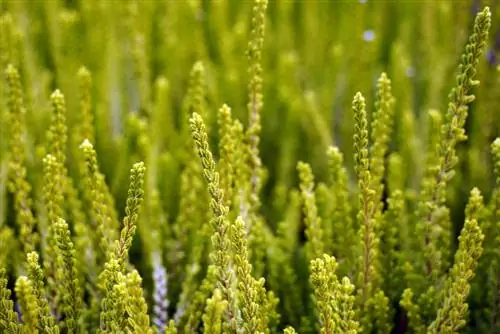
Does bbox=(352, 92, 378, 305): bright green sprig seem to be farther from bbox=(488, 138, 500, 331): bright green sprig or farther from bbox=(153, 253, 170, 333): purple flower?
bbox=(153, 253, 170, 333): purple flower

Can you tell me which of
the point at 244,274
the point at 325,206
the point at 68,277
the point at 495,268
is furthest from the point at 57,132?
the point at 495,268

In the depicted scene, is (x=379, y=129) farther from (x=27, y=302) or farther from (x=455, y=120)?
(x=27, y=302)

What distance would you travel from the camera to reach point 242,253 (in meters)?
0.60

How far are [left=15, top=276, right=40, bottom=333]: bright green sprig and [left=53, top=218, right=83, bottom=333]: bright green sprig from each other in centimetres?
4

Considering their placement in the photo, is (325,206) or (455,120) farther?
(325,206)

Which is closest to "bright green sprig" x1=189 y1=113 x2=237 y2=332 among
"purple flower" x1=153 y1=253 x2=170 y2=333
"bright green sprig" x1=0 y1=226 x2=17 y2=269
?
"purple flower" x1=153 y1=253 x2=170 y2=333

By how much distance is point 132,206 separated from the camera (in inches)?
24.1

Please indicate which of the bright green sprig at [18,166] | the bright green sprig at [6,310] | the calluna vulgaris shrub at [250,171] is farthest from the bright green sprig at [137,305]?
the bright green sprig at [18,166]

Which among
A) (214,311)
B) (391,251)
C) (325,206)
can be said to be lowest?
(214,311)

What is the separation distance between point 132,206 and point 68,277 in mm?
113

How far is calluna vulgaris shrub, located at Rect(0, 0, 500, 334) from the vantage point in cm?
64

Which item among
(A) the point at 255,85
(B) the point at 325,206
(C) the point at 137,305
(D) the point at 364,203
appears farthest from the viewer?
(B) the point at 325,206

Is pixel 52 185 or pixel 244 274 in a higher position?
pixel 52 185

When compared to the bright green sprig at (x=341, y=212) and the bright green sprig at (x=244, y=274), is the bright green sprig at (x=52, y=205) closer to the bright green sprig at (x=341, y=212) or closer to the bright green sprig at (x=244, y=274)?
the bright green sprig at (x=244, y=274)
